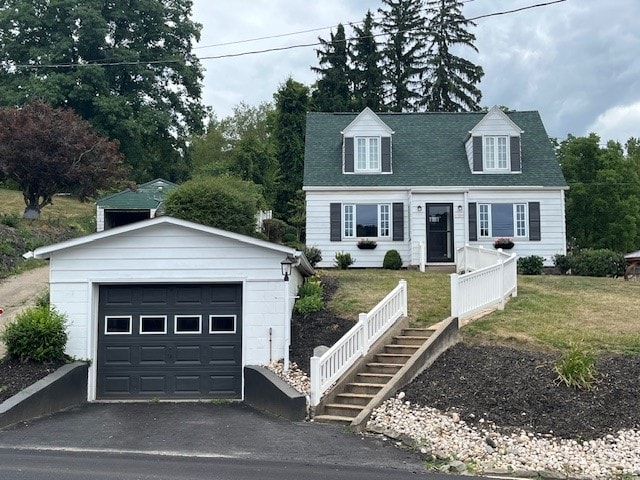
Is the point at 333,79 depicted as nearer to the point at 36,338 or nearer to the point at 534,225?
the point at 534,225

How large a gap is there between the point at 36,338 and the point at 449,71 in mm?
39392

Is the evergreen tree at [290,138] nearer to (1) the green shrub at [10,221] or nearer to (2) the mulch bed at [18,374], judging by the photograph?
(1) the green shrub at [10,221]

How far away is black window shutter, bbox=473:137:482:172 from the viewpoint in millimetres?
23047

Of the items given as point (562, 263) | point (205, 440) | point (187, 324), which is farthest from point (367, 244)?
point (205, 440)

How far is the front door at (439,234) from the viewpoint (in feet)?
72.6

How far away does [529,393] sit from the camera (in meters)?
9.28

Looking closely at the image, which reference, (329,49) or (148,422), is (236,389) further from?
(329,49)

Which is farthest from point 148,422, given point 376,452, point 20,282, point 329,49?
point 329,49

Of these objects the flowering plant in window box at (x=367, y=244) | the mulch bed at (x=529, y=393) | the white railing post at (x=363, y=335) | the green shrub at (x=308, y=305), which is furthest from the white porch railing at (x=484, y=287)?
the flowering plant in window box at (x=367, y=244)

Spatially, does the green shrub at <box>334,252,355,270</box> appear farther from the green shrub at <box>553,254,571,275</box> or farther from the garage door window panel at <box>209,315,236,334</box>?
the garage door window panel at <box>209,315,236,334</box>

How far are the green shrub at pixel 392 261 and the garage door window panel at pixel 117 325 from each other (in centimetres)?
1109

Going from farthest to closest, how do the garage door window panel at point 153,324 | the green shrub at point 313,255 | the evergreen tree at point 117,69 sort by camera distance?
the evergreen tree at point 117,69 → the green shrub at point 313,255 → the garage door window panel at point 153,324

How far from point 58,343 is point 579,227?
33.7m

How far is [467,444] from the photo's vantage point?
812 centimetres
